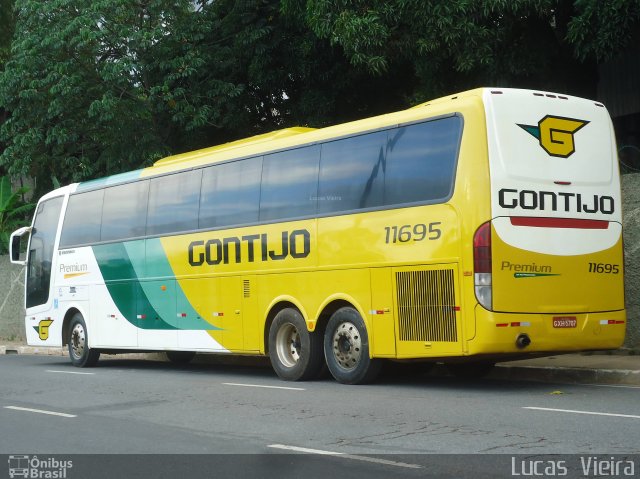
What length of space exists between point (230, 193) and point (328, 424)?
6692 millimetres

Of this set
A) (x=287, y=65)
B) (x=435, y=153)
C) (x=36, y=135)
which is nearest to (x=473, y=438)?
(x=435, y=153)

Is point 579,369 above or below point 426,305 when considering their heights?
below

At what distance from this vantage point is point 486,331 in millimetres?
11570

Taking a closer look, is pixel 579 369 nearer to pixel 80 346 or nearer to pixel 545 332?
pixel 545 332

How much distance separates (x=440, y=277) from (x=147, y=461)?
16.8 ft

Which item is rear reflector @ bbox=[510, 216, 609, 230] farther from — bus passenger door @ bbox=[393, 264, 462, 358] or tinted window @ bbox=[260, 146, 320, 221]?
tinted window @ bbox=[260, 146, 320, 221]

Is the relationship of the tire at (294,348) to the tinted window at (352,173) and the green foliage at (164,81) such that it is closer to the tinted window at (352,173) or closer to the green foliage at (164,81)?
the tinted window at (352,173)

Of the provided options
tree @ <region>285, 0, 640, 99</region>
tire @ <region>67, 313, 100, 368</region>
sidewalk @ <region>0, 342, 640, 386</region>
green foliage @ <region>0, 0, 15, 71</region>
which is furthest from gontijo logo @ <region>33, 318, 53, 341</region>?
green foliage @ <region>0, 0, 15, 71</region>

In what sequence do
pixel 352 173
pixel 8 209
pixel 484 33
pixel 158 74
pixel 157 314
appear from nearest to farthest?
pixel 352 173 → pixel 484 33 → pixel 157 314 → pixel 158 74 → pixel 8 209

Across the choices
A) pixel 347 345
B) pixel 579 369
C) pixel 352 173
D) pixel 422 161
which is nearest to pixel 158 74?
pixel 352 173

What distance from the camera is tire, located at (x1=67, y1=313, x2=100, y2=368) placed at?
19.5 metres

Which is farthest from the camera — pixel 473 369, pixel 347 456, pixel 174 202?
pixel 174 202

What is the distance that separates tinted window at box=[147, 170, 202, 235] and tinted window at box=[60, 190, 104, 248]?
1986 mm

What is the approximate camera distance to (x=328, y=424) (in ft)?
31.8
